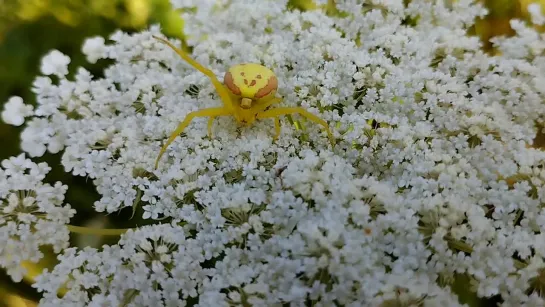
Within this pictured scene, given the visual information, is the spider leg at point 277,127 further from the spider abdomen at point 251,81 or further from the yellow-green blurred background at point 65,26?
the yellow-green blurred background at point 65,26

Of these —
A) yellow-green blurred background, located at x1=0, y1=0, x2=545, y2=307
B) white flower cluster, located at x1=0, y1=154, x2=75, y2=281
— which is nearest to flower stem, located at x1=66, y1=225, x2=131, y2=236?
white flower cluster, located at x1=0, y1=154, x2=75, y2=281

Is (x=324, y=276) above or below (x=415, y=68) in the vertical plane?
below

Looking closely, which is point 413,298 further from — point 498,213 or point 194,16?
point 194,16

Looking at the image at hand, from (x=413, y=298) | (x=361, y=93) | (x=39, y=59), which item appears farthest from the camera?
(x=39, y=59)

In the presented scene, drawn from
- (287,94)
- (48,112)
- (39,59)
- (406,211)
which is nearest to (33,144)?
(48,112)

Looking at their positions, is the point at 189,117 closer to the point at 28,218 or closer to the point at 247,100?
the point at 247,100

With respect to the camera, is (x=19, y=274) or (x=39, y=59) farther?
(x=39, y=59)
